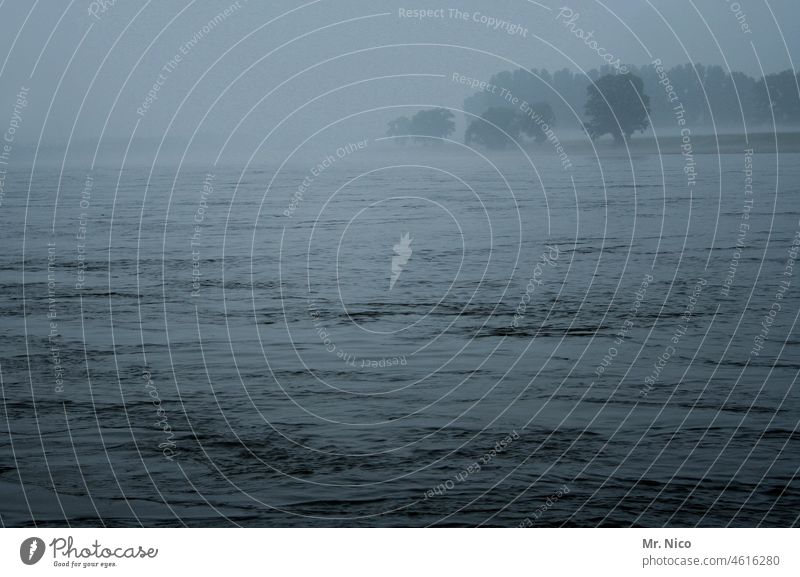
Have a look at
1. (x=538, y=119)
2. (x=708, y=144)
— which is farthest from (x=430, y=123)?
(x=708, y=144)

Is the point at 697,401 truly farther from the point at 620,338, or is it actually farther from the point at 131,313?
the point at 131,313

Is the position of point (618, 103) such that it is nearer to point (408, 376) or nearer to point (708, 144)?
point (708, 144)

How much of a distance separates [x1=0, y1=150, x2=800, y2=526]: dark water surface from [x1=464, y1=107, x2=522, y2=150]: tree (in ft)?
79.9

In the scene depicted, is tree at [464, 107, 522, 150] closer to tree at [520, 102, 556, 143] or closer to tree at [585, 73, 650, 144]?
tree at [520, 102, 556, 143]

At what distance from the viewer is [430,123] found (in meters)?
39.9

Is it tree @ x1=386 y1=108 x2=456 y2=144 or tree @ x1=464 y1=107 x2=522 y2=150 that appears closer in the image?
tree @ x1=386 y1=108 x2=456 y2=144

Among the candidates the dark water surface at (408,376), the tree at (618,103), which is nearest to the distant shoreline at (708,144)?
the tree at (618,103)

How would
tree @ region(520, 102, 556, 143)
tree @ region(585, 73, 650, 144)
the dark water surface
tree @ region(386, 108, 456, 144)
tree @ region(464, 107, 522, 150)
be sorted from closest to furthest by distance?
1. the dark water surface
2. tree @ region(386, 108, 456, 144)
3. tree @ region(585, 73, 650, 144)
4. tree @ region(520, 102, 556, 143)
5. tree @ region(464, 107, 522, 150)

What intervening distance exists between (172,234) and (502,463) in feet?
48.6

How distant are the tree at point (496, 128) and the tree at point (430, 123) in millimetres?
2348

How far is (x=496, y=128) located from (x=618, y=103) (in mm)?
4870

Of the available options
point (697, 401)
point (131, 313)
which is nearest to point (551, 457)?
point (697, 401)

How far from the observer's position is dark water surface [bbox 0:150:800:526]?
7648mm

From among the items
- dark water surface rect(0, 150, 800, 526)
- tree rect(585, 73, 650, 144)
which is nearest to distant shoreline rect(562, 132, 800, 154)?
tree rect(585, 73, 650, 144)
